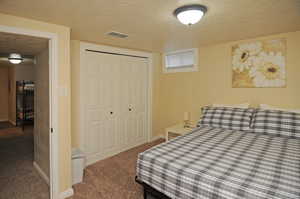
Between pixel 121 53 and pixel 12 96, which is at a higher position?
pixel 121 53

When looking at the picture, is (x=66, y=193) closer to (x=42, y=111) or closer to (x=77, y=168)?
(x=77, y=168)

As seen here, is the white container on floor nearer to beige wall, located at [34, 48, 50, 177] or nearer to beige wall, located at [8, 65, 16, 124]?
beige wall, located at [34, 48, 50, 177]

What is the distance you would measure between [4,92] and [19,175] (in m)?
5.61

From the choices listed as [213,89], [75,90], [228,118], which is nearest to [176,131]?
[228,118]

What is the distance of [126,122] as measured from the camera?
12.1ft

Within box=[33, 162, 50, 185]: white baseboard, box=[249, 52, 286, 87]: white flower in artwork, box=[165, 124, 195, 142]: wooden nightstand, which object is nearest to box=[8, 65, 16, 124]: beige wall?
box=[33, 162, 50, 185]: white baseboard

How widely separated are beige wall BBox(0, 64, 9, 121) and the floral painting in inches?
315

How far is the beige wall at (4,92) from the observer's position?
21.1ft

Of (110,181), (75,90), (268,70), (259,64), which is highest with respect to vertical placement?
(259,64)

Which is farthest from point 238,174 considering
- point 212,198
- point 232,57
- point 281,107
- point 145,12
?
point 232,57

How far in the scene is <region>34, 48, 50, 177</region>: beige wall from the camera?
2.39 meters

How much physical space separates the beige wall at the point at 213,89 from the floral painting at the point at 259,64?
0.08m

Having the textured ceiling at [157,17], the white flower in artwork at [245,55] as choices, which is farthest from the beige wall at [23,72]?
the white flower in artwork at [245,55]

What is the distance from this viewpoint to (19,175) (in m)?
2.63
